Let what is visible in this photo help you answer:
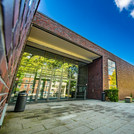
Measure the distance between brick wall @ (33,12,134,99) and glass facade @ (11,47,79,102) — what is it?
9.09 ft

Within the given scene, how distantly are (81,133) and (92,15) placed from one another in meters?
22.7

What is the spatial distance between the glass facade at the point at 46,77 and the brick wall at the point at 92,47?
277 centimetres

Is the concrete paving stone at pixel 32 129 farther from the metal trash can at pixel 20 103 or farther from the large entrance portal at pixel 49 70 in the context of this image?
the large entrance portal at pixel 49 70

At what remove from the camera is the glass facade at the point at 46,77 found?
6.73 meters

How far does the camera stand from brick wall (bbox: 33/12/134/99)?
6.38 meters

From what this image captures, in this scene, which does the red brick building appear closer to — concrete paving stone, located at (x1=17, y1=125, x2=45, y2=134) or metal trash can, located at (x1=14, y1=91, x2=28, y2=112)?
metal trash can, located at (x1=14, y1=91, x2=28, y2=112)

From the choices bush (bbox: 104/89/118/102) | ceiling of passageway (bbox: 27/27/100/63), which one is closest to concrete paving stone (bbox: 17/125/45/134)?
ceiling of passageway (bbox: 27/27/100/63)

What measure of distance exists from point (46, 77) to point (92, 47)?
6642 mm

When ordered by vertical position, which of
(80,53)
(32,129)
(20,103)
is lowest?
(32,129)

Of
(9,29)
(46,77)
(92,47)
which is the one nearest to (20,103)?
(46,77)

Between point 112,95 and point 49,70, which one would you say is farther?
point 112,95

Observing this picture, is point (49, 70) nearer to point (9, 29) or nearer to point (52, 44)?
point (52, 44)

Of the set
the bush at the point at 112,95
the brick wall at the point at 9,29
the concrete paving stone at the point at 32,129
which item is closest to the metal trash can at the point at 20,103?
the concrete paving stone at the point at 32,129

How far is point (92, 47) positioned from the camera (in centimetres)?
938
